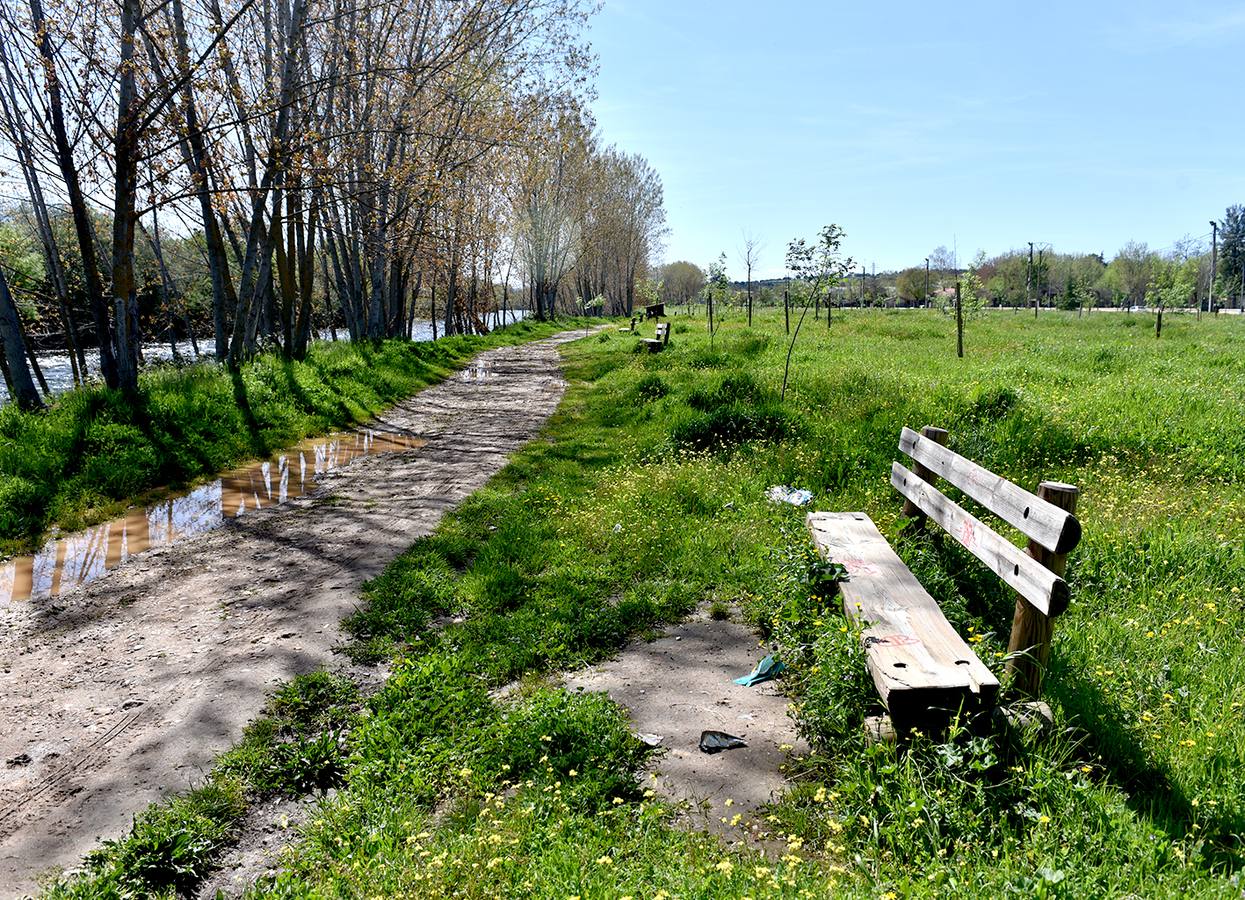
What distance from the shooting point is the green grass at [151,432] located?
6938 millimetres

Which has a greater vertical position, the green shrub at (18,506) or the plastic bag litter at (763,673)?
the green shrub at (18,506)

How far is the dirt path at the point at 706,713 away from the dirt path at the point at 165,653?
6.20 ft

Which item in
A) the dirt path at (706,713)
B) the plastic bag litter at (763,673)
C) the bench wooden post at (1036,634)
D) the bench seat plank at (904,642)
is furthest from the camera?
the plastic bag litter at (763,673)

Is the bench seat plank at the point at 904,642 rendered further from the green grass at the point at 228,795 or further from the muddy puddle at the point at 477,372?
the muddy puddle at the point at 477,372

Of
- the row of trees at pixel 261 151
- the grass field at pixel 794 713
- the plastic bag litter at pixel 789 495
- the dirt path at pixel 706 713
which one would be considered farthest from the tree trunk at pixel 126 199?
the dirt path at pixel 706 713

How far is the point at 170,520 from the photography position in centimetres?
698

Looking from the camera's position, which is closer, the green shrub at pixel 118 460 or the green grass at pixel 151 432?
the green grass at pixel 151 432

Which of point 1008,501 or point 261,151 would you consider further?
point 261,151

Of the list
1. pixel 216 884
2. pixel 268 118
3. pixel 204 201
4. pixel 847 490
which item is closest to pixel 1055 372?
pixel 847 490

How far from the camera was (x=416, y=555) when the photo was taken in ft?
19.9

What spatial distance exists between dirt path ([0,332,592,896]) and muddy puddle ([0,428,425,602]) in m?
0.25

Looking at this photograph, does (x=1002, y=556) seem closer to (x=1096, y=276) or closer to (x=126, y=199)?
(x=126, y=199)

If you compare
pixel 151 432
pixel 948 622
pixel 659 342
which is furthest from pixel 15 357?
pixel 659 342

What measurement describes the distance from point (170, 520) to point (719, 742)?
5.93m
